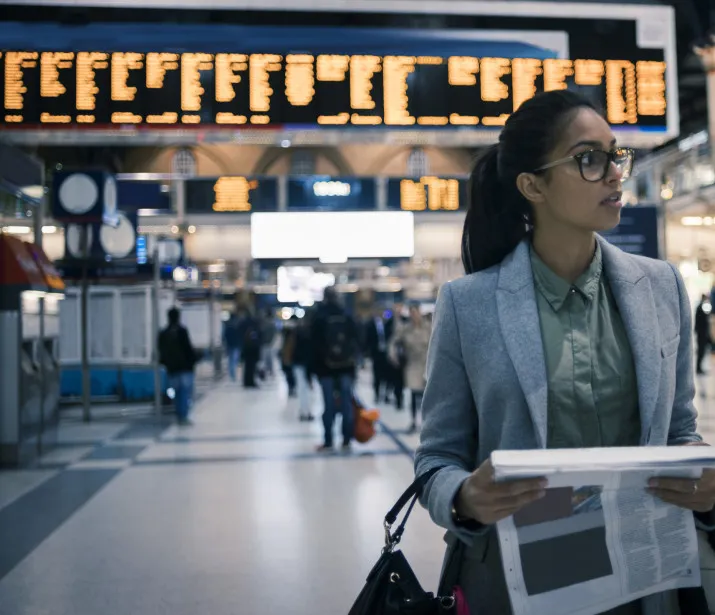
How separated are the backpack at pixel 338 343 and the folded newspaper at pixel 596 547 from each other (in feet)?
25.5

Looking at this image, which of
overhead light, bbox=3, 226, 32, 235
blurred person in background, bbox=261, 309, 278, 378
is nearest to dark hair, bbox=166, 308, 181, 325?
overhead light, bbox=3, 226, 32, 235

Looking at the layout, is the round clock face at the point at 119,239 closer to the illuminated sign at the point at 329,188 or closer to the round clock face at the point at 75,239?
the round clock face at the point at 75,239

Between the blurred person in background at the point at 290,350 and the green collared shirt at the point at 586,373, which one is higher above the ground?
the green collared shirt at the point at 586,373

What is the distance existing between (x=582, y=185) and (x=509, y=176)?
165 millimetres

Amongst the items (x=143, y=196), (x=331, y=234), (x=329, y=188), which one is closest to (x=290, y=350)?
(x=329, y=188)

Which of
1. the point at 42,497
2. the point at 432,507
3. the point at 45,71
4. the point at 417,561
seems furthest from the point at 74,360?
the point at 432,507

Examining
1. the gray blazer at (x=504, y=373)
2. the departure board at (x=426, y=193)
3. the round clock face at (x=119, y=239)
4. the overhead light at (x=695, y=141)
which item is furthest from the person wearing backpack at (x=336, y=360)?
the overhead light at (x=695, y=141)

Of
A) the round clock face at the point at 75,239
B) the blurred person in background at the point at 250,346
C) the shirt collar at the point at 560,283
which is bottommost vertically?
the blurred person in background at the point at 250,346

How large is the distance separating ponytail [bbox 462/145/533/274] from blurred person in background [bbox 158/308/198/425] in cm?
1064

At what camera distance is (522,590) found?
1.33m

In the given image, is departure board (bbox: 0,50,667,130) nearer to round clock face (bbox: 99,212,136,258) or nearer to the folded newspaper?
the folded newspaper

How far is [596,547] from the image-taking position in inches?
53.0

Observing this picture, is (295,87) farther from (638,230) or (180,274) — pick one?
(180,274)

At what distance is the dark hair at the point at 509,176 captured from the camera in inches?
61.6
